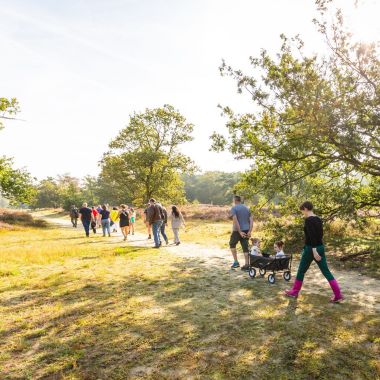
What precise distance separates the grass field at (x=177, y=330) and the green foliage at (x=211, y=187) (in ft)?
307

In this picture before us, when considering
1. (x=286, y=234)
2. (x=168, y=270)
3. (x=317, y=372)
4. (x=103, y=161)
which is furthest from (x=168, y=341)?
(x=103, y=161)

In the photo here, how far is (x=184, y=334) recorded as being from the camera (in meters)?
4.90

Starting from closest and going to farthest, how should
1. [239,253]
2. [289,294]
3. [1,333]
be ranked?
[1,333] < [289,294] < [239,253]

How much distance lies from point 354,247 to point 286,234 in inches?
100.0

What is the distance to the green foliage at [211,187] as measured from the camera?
107m

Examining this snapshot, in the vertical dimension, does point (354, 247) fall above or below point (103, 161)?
below

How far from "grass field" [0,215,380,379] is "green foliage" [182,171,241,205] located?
93.6m

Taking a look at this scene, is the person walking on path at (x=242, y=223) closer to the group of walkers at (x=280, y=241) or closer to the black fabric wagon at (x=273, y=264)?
the group of walkers at (x=280, y=241)

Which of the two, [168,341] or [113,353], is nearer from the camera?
[113,353]

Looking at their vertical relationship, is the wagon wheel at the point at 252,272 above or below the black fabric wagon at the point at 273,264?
below

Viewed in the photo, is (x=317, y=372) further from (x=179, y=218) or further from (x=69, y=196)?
(x=69, y=196)

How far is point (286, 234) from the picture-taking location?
43.4 feet

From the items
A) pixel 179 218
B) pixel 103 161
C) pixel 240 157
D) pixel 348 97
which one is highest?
pixel 103 161

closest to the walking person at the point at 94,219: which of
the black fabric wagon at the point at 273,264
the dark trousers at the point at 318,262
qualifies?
the black fabric wagon at the point at 273,264
